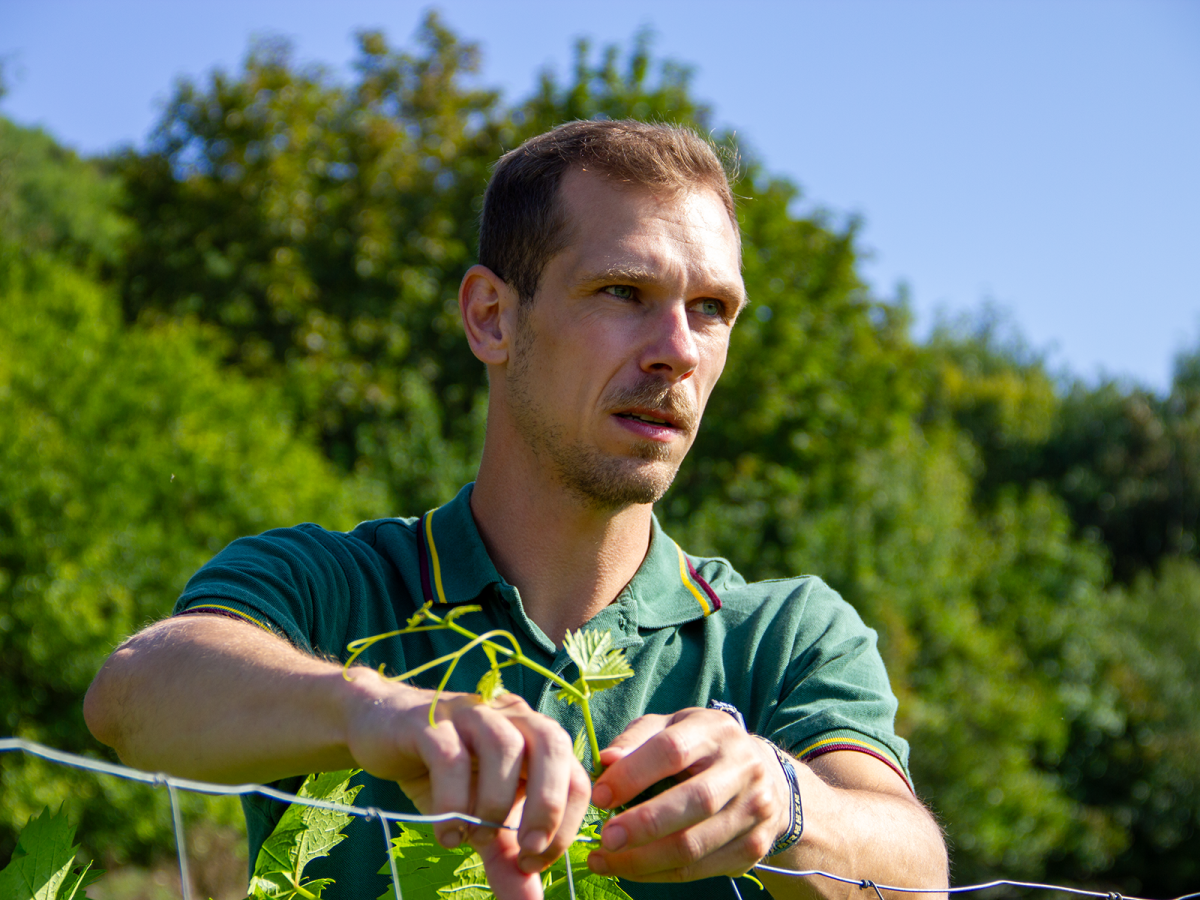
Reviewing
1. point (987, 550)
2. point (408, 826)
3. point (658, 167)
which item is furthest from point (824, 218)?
point (408, 826)

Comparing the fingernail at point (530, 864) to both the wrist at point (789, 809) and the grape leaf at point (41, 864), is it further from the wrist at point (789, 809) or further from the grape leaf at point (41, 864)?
the grape leaf at point (41, 864)

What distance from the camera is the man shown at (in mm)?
1519

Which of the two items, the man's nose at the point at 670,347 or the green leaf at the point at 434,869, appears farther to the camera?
the man's nose at the point at 670,347

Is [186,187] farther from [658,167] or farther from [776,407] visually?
[658,167]

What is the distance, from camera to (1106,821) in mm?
12242

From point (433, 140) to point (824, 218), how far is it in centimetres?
513

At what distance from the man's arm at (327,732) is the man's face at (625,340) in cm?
79

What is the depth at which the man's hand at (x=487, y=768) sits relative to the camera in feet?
3.71

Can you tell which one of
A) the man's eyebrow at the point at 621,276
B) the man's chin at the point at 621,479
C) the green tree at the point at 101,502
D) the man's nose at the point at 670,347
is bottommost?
the green tree at the point at 101,502

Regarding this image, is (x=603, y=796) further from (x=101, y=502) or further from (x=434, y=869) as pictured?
(x=101, y=502)

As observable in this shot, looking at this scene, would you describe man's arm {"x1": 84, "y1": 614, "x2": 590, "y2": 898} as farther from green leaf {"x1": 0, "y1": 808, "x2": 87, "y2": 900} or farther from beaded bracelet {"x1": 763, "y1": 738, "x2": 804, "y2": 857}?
beaded bracelet {"x1": 763, "y1": 738, "x2": 804, "y2": 857}

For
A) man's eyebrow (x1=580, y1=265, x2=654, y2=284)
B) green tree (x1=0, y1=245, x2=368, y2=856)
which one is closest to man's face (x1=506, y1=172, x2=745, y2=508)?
man's eyebrow (x1=580, y1=265, x2=654, y2=284)

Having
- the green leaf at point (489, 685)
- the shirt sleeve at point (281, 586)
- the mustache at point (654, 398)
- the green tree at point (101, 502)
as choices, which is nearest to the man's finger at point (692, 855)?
the green leaf at point (489, 685)

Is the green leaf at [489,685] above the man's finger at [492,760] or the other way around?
above
